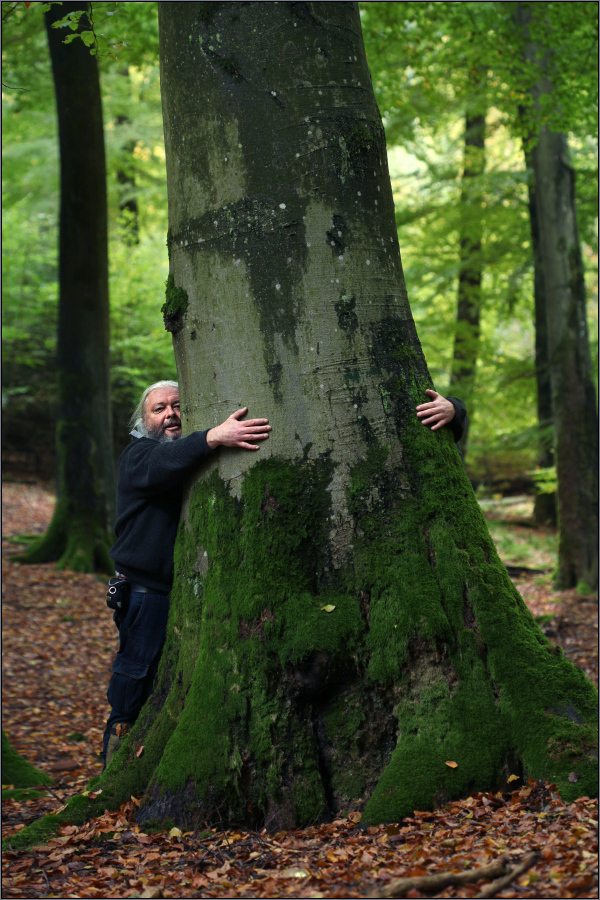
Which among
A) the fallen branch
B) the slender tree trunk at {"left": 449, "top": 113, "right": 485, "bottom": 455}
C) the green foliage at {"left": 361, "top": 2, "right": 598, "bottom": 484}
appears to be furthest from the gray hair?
the slender tree trunk at {"left": 449, "top": 113, "right": 485, "bottom": 455}

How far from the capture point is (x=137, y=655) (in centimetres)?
387

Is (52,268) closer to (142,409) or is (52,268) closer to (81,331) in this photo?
(81,331)

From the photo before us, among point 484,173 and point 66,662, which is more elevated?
point 484,173

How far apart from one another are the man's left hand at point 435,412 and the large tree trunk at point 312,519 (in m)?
0.06

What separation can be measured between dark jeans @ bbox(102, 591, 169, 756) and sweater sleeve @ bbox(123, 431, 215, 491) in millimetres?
666

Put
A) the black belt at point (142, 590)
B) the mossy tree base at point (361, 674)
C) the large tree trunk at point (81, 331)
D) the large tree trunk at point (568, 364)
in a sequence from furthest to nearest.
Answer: the large tree trunk at point (81, 331)
the large tree trunk at point (568, 364)
the black belt at point (142, 590)
the mossy tree base at point (361, 674)

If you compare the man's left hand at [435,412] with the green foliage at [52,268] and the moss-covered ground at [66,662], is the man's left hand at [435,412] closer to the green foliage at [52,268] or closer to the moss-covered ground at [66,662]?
the moss-covered ground at [66,662]

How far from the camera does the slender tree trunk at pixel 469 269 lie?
1345cm

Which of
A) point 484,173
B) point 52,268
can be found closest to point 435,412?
point 484,173

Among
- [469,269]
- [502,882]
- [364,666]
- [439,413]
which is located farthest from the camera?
[469,269]

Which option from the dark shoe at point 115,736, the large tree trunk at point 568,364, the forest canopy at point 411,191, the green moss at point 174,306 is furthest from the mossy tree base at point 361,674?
the large tree trunk at point 568,364

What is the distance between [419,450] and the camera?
131 inches

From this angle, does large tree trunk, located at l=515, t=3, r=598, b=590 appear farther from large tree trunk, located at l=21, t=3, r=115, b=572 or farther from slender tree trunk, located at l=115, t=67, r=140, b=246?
slender tree trunk, located at l=115, t=67, r=140, b=246

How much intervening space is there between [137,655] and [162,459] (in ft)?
3.63
